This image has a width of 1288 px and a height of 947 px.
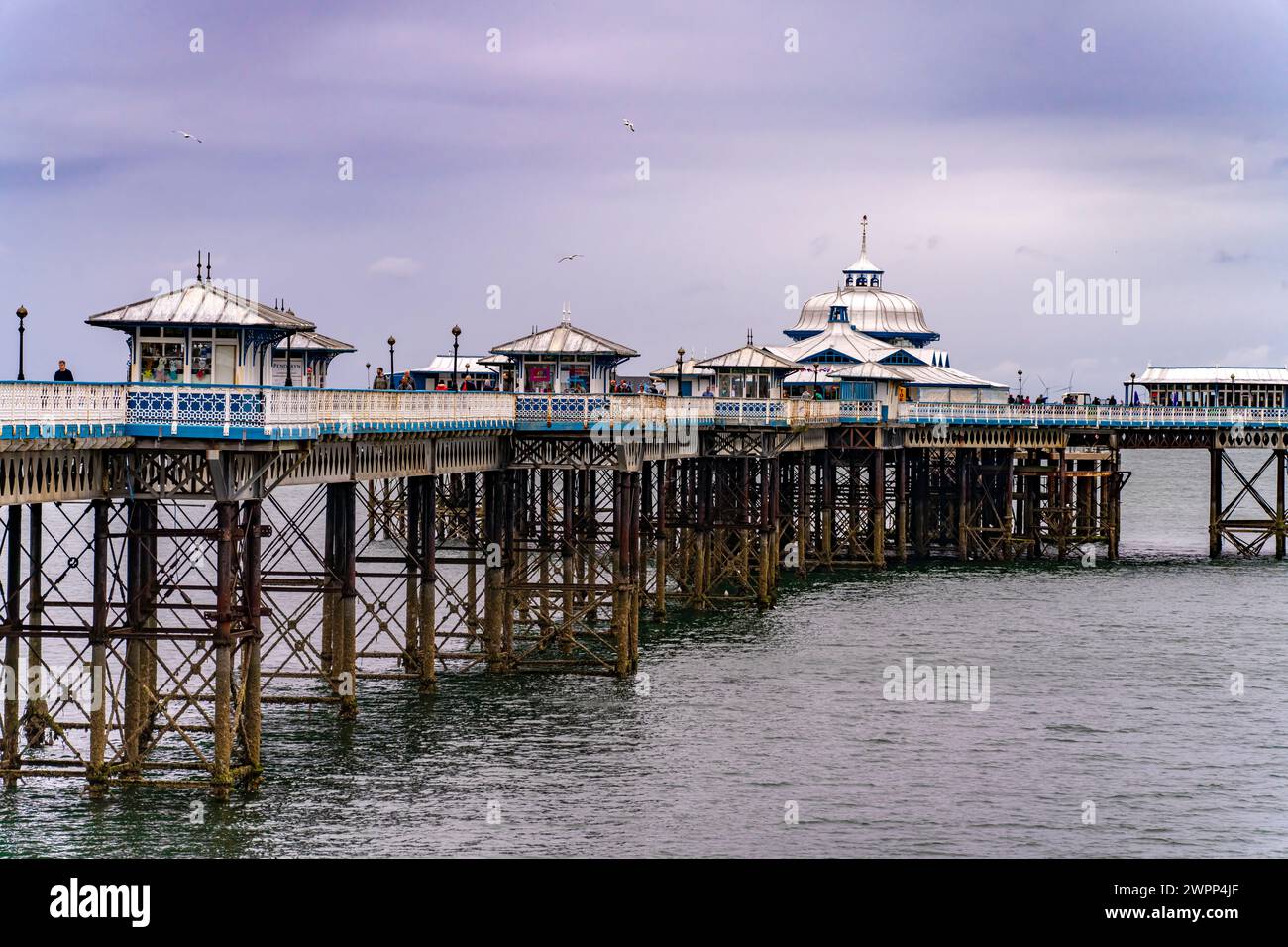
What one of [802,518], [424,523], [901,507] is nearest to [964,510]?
[901,507]

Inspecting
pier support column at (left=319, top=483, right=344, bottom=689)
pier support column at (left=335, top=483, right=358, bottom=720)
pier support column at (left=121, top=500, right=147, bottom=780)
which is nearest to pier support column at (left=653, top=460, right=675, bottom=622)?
pier support column at (left=319, top=483, right=344, bottom=689)

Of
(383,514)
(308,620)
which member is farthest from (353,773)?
(383,514)

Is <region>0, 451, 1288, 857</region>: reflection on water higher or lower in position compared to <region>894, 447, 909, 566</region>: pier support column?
lower

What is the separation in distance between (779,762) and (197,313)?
1603 cm

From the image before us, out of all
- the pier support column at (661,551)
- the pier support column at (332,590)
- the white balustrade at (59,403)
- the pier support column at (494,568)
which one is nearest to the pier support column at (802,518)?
the pier support column at (661,551)

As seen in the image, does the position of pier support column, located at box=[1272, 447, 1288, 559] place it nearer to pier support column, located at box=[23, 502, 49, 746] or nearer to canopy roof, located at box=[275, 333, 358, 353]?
canopy roof, located at box=[275, 333, 358, 353]

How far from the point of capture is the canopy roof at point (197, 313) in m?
39.8

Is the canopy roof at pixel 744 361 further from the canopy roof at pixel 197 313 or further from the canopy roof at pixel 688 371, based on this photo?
the canopy roof at pixel 197 313

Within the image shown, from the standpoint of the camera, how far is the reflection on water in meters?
38.2

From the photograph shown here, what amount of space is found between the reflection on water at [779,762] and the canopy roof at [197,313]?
29.5ft

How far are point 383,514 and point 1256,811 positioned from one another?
61.9 metres

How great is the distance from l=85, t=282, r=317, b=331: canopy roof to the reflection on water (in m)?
8.99

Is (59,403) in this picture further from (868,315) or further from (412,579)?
(868,315)
